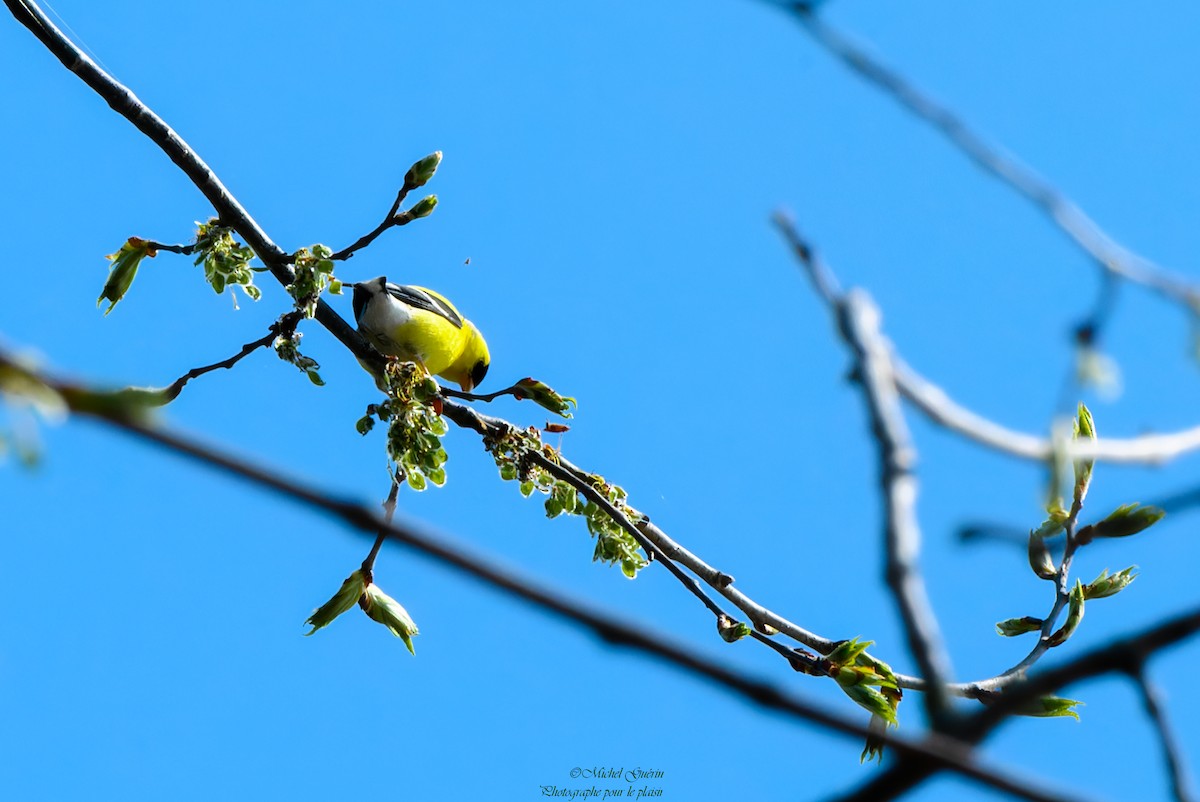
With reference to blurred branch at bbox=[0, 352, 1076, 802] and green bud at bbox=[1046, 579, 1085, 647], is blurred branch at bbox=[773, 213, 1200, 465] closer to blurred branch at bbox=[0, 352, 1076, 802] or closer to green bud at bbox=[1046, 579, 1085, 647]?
blurred branch at bbox=[0, 352, 1076, 802]

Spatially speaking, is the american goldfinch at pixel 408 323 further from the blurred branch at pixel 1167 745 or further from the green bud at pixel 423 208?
the blurred branch at pixel 1167 745

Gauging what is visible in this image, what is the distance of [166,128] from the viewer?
373 cm

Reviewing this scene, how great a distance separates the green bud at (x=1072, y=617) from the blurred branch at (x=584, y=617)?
326 cm

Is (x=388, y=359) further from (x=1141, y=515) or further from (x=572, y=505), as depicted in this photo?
(x=1141, y=515)

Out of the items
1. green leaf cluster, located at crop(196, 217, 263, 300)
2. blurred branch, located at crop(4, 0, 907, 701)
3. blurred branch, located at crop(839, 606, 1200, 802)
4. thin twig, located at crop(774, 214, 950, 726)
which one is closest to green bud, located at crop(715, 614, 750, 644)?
blurred branch, located at crop(4, 0, 907, 701)

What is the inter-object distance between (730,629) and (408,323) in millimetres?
3637

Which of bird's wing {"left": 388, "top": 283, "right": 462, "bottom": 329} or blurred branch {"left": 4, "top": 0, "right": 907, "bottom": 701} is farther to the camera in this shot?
bird's wing {"left": 388, "top": 283, "right": 462, "bottom": 329}

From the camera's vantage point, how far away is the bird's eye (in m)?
8.38

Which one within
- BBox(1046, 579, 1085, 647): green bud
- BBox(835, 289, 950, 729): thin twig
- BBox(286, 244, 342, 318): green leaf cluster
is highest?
BBox(286, 244, 342, 318): green leaf cluster

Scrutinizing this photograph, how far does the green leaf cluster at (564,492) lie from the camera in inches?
161

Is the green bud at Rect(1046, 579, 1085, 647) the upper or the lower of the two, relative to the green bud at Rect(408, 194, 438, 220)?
lower

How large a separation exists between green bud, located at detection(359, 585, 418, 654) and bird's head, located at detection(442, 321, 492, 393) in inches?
165

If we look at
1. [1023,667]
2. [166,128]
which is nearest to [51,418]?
[166,128]

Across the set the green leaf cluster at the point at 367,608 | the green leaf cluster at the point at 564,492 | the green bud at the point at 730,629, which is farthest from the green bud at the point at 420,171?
the green bud at the point at 730,629
